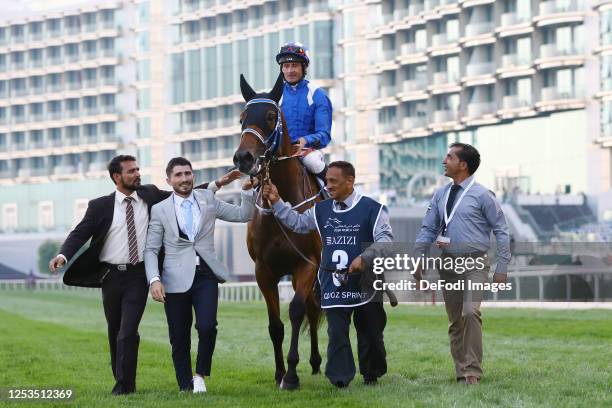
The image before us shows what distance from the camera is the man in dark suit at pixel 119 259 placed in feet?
38.5

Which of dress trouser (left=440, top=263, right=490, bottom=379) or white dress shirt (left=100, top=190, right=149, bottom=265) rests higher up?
white dress shirt (left=100, top=190, right=149, bottom=265)

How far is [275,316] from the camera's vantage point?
12.7 m

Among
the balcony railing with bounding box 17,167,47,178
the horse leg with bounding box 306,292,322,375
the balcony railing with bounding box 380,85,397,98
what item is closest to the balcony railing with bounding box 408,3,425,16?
the balcony railing with bounding box 380,85,397,98

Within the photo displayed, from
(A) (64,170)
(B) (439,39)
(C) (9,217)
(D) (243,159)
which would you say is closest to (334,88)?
(B) (439,39)

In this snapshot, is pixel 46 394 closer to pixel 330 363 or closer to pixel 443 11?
pixel 330 363

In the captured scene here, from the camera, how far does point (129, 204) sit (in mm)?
11906

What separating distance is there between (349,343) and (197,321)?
1.26 metres

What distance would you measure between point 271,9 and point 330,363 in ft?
295

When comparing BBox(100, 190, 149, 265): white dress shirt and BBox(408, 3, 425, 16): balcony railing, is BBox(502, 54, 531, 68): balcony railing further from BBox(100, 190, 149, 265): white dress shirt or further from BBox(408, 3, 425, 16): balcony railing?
BBox(100, 190, 149, 265): white dress shirt

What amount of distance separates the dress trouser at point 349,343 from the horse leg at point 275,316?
949 mm

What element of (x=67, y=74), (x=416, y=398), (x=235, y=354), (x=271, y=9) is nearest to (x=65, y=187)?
(x=67, y=74)

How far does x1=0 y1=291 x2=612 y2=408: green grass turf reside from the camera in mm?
10875

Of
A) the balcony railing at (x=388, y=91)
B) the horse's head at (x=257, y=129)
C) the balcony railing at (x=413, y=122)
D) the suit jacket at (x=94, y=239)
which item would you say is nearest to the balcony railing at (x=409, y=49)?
the balcony railing at (x=388, y=91)

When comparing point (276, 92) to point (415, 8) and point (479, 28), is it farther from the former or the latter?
point (415, 8)
